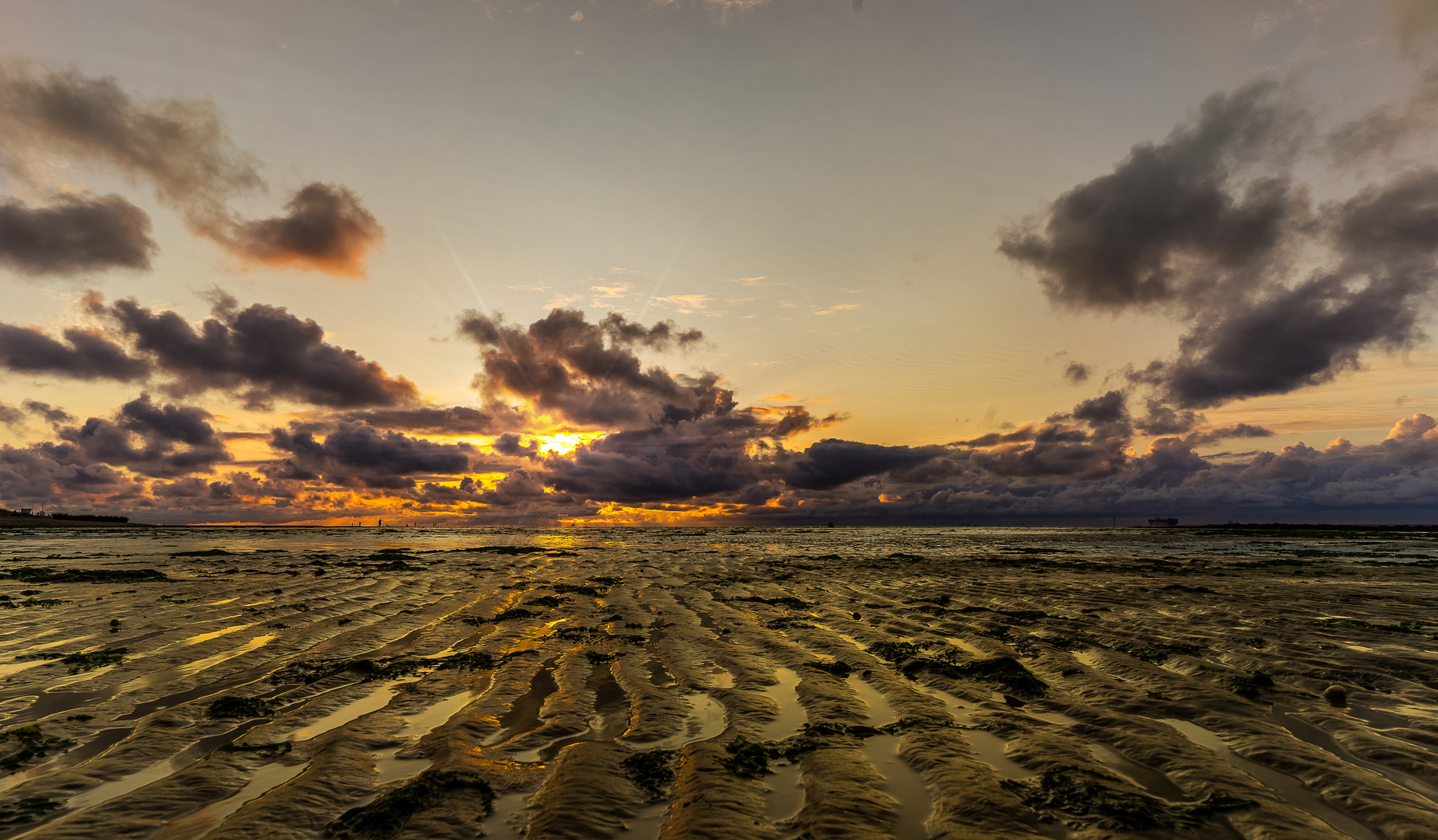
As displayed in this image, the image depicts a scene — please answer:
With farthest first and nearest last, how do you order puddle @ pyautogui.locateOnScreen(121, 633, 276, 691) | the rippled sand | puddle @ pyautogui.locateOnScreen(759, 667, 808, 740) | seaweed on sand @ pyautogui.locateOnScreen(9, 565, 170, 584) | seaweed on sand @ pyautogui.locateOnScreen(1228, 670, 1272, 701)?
seaweed on sand @ pyautogui.locateOnScreen(9, 565, 170, 584)
puddle @ pyautogui.locateOnScreen(121, 633, 276, 691)
seaweed on sand @ pyautogui.locateOnScreen(1228, 670, 1272, 701)
puddle @ pyautogui.locateOnScreen(759, 667, 808, 740)
the rippled sand

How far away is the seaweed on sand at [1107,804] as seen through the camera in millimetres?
4465

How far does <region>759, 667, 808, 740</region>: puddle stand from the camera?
6564mm

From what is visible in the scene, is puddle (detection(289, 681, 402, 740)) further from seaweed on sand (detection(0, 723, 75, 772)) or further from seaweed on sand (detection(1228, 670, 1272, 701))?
seaweed on sand (detection(1228, 670, 1272, 701))

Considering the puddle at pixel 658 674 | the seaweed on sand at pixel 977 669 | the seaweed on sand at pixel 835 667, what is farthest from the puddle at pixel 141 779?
the seaweed on sand at pixel 977 669

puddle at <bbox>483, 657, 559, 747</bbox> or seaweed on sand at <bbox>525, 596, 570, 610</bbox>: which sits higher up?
puddle at <bbox>483, 657, 559, 747</bbox>

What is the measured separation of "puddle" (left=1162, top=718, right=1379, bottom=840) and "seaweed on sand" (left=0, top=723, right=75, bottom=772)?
10.7 metres

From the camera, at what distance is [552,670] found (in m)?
9.17

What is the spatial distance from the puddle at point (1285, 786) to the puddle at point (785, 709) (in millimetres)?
3971

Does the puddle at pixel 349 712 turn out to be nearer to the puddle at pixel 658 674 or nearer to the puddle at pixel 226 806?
the puddle at pixel 226 806

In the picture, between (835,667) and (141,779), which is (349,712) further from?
(835,667)

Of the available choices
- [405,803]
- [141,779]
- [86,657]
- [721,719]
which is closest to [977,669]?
[721,719]

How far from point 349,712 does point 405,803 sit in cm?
327

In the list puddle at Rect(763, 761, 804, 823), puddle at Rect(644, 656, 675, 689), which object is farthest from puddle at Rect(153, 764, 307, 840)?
puddle at Rect(644, 656, 675, 689)

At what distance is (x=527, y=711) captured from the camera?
725 cm
